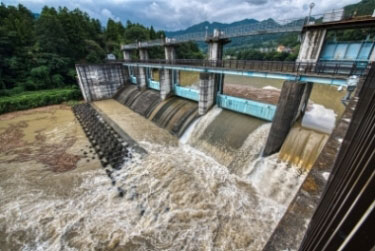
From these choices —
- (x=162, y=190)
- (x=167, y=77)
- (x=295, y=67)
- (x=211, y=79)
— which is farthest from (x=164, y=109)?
(x=295, y=67)

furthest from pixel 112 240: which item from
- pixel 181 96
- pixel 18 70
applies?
pixel 18 70

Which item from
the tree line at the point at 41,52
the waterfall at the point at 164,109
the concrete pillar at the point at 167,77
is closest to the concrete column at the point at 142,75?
the waterfall at the point at 164,109

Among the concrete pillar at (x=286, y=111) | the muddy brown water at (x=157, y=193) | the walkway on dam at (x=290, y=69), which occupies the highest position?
the walkway on dam at (x=290, y=69)

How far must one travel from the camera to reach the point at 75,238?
6234mm

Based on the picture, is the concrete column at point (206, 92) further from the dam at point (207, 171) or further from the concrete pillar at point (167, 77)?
the concrete pillar at point (167, 77)

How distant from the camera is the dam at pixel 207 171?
6043 millimetres

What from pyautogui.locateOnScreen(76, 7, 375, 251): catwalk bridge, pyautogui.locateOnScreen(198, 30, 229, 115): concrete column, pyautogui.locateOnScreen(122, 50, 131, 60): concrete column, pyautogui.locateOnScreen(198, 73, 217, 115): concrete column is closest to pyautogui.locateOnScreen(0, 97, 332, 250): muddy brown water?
pyautogui.locateOnScreen(198, 73, 217, 115): concrete column

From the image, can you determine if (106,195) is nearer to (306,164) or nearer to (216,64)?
(306,164)

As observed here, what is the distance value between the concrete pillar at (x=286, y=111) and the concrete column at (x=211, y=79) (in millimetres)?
5014

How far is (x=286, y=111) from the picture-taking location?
322 inches

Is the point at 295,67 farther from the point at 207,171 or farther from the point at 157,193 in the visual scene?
the point at 157,193

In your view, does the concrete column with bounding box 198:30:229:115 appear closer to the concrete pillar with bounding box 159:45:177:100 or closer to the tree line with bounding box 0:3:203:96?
the concrete pillar with bounding box 159:45:177:100

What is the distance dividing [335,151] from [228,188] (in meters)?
5.03

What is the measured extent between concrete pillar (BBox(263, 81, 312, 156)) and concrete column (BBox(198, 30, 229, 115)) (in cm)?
501
